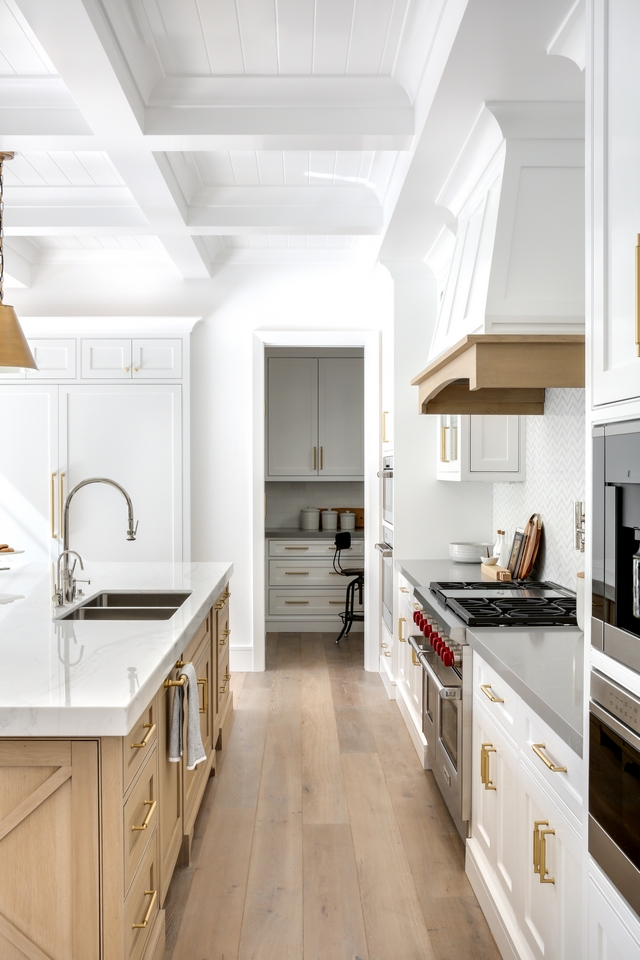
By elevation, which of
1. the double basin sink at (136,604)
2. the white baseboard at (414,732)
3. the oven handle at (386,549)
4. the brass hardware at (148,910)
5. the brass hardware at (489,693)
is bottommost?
the white baseboard at (414,732)

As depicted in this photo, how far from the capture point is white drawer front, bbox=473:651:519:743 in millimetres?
1906

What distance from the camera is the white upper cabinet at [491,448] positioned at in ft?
11.4

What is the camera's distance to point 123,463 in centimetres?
470

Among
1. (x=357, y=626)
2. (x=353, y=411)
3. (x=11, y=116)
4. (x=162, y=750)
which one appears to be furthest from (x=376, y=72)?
(x=357, y=626)

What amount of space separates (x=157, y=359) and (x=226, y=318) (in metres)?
0.56

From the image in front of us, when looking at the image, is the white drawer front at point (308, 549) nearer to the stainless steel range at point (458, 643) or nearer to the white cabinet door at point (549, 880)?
the stainless steel range at point (458, 643)

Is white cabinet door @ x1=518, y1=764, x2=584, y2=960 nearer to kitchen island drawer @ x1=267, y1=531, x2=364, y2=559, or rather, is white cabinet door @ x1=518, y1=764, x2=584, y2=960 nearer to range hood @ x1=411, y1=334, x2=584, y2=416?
range hood @ x1=411, y1=334, x2=584, y2=416

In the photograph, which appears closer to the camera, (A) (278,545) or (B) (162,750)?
(B) (162,750)

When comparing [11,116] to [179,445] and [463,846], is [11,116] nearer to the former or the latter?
[179,445]

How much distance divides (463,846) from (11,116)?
10.5 ft

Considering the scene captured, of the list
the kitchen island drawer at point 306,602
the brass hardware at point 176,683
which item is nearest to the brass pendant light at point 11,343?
the brass hardware at point 176,683

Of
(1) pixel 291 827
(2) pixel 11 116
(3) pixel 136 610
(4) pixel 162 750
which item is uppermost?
(2) pixel 11 116

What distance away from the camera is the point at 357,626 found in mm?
6160

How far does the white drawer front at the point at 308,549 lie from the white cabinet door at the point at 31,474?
1874 mm
